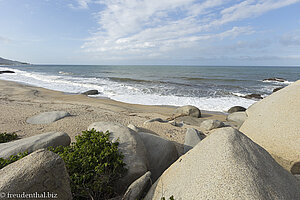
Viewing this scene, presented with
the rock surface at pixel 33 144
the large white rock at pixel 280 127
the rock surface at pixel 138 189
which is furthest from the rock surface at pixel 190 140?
the rock surface at pixel 33 144

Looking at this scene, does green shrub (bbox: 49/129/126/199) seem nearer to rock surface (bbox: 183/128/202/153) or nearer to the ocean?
rock surface (bbox: 183/128/202/153)

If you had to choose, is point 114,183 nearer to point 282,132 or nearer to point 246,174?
point 246,174

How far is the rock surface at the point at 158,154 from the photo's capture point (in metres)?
3.26

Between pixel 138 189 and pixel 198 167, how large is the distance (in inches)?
33.5

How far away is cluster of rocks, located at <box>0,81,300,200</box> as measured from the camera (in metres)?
1.79

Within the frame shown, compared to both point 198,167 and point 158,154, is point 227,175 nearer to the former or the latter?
point 198,167

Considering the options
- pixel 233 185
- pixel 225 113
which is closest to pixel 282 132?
pixel 233 185

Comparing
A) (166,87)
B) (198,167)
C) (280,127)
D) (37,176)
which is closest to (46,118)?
(37,176)

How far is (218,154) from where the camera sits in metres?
2.11

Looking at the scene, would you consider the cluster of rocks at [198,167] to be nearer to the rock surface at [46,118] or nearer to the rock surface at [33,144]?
the rock surface at [33,144]

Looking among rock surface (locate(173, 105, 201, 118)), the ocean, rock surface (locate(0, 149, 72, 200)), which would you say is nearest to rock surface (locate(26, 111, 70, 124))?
rock surface (locate(0, 149, 72, 200))

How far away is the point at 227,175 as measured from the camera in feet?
6.05

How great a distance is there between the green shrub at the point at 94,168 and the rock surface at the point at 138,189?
13.0 inches

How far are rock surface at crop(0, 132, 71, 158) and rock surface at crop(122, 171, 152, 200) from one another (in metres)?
1.90
